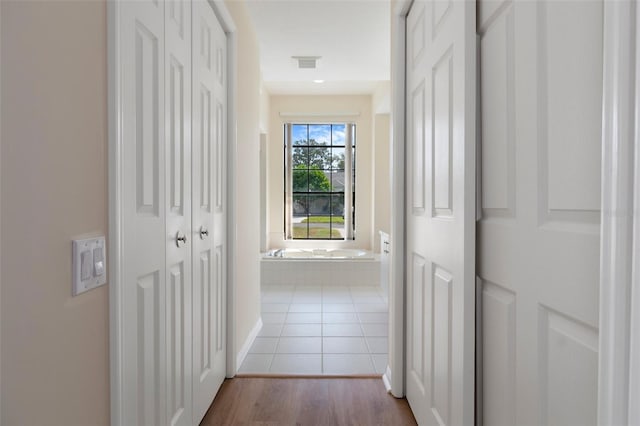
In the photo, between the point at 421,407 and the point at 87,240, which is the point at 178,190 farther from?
the point at 421,407

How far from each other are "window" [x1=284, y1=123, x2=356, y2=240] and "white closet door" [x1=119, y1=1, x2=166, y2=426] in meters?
4.63

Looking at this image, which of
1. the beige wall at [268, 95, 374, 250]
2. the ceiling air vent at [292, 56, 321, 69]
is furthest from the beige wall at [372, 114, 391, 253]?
the ceiling air vent at [292, 56, 321, 69]

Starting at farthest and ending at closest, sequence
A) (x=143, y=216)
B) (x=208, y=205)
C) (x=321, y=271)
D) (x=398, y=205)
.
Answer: (x=321, y=271) < (x=398, y=205) < (x=208, y=205) < (x=143, y=216)

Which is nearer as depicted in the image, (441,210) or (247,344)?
(441,210)

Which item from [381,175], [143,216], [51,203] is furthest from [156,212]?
[381,175]

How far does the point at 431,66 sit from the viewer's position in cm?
157

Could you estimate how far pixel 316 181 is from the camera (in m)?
6.00

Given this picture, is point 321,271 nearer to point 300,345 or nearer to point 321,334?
point 321,334

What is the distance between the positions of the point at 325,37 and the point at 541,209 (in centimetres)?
297

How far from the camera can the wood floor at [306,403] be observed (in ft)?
6.05

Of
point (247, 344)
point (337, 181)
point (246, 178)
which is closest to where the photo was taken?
point (247, 344)

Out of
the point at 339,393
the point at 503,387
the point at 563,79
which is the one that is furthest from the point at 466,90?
the point at 339,393

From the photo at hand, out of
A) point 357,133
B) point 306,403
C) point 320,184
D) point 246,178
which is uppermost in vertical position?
point 357,133

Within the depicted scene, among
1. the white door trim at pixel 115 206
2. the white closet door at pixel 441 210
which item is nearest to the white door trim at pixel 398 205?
the white closet door at pixel 441 210
